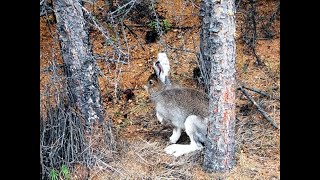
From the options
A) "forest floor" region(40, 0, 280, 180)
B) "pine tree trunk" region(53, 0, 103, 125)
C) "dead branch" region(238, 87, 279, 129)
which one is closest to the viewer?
"pine tree trunk" region(53, 0, 103, 125)

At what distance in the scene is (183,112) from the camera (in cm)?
591

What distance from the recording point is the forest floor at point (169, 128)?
17.3ft

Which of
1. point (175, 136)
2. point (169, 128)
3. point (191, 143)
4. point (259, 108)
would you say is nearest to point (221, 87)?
point (191, 143)

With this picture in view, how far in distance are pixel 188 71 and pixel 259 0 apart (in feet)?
8.47

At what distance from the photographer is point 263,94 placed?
21.8 feet

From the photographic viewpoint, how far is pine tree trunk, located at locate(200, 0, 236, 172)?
4.61 meters

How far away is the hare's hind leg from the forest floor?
0.10 meters

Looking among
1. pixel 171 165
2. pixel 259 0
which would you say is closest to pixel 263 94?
pixel 171 165

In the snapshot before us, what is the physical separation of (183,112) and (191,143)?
16.3 inches

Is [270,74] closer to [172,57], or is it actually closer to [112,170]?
[172,57]

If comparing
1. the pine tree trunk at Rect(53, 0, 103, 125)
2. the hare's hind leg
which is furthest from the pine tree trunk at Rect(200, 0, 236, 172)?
the pine tree trunk at Rect(53, 0, 103, 125)

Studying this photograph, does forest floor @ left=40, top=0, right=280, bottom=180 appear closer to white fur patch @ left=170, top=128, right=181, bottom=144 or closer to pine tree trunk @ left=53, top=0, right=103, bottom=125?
white fur patch @ left=170, top=128, right=181, bottom=144

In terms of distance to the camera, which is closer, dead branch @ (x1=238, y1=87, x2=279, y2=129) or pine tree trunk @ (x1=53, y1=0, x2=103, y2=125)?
pine tree trunk @ (x1=53, y1=0, x2=103, y2=125)

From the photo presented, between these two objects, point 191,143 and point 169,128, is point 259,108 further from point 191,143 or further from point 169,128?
point 169,128
